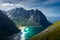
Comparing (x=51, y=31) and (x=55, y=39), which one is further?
(x=51, y=31)

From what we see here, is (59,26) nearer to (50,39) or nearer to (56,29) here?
(56,29)

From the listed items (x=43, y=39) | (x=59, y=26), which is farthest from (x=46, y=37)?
(x=59, y=26)

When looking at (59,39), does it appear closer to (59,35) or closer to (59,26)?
(59,35)

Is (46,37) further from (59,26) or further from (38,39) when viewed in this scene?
(59,26)

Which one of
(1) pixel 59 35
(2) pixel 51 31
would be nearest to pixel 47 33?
(2) pixel 51 31

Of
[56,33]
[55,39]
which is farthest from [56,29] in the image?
[55,39]

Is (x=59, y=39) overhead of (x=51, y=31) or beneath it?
beneath

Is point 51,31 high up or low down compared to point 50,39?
up

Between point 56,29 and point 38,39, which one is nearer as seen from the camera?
point 38,39
